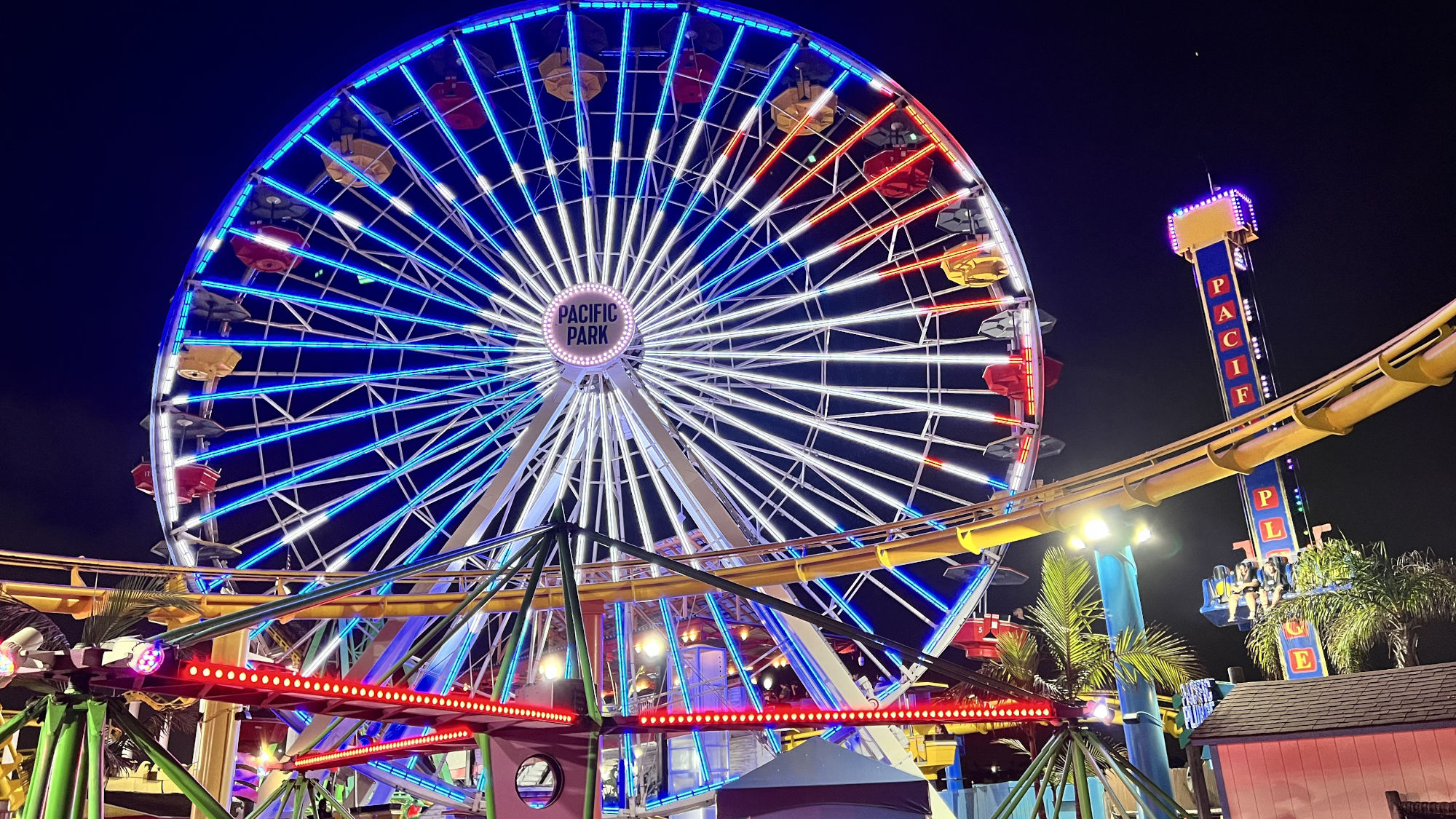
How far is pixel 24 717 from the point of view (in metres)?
6.17

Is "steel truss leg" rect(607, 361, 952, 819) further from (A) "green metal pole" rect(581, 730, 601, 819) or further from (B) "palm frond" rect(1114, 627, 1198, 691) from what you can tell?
(A) "green metal pole" rect(581, 730, 601, 819)

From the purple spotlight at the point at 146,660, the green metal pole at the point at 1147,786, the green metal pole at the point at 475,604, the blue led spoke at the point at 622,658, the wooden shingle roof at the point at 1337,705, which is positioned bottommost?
the green metal pole at the point at 1147,786

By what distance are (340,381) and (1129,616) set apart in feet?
42.2

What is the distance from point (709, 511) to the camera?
1680 centimetres

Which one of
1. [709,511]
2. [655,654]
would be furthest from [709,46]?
[655,654]

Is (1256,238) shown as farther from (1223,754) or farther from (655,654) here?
(1223,754)

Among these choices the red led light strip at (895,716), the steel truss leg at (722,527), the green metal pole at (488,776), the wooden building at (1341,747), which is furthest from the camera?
the steel truss leg at (722,527)

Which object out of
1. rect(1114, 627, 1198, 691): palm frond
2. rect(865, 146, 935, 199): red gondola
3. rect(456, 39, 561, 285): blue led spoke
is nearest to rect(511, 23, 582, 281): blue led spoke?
rect(456, 39, 561, 285): blue led spoke

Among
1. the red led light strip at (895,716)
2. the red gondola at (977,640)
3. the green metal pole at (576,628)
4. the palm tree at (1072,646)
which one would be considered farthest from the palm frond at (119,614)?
the red gondola at (977,640)

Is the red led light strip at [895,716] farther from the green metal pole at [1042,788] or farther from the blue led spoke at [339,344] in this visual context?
the blue led spoke at [339,344]

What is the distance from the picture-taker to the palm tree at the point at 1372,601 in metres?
20.0

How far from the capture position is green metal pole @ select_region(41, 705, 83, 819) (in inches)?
237

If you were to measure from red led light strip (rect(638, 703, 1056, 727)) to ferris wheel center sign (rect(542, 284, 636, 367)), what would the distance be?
28.3 feet

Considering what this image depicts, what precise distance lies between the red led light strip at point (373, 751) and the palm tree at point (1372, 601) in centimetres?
1761
